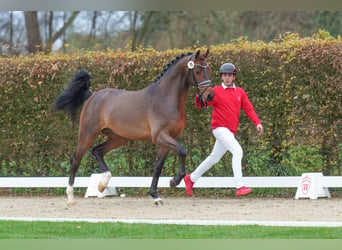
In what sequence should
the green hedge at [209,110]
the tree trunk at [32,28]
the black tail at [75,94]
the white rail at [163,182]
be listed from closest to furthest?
1. the black tail at [75,94]
2. the white rail at [163,182]
3. the green hedge at [209,110]
4. the tree trunk at [32,28]

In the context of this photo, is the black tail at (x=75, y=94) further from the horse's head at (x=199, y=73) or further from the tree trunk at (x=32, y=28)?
the tree trunk at (x=32, y=28)

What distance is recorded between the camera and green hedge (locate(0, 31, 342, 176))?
12.0 m

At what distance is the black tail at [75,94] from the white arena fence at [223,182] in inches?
53.7

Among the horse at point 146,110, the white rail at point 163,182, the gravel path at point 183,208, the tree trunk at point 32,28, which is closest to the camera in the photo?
the gravel path at point 183,208

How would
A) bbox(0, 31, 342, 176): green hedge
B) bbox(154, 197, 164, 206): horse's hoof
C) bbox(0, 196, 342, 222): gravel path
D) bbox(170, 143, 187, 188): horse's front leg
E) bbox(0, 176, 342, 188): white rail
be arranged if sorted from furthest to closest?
bbox(0, 31, 342, 176): green hedge
bbox(0, 176, 342, 188): white rail
bbox(154, 197, 164, 206): horse's hoof
bbox(170, 143, 187, 188): horse's front leg
bbox(0, 196, 342, 222): gravel path

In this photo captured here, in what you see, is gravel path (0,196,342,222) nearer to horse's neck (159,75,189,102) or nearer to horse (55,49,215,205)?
horse (55,49,215,205)

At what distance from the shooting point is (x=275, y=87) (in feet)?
39.5

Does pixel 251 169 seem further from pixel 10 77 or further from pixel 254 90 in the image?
pixel 10 77

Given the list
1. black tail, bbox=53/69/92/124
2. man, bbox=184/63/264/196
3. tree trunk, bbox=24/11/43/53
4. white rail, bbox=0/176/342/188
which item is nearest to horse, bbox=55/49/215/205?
black tail, bbox=53/69/92/124

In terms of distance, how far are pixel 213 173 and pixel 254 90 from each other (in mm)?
1623

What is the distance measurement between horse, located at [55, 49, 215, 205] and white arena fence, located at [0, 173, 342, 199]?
90cm

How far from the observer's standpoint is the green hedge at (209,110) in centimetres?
1197

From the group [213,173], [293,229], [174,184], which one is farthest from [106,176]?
[293,229]

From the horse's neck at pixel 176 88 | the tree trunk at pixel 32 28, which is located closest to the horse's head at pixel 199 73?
the horse's neck at pixel 176 88
